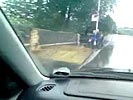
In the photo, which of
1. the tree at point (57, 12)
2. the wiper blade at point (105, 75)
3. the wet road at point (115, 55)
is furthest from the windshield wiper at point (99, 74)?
the tree at point (57, 12)

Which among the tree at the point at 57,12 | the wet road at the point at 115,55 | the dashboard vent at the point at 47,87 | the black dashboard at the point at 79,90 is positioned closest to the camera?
the black dashboard at the point at 79,90

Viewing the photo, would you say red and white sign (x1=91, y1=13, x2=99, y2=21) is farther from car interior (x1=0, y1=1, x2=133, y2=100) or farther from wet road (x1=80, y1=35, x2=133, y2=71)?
car interior (x1=0, y1=1, x2=133, y2=100)

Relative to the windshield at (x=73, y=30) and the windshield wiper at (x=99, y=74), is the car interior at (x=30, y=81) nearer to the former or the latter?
the windshield wiper at (x=99, y=74)

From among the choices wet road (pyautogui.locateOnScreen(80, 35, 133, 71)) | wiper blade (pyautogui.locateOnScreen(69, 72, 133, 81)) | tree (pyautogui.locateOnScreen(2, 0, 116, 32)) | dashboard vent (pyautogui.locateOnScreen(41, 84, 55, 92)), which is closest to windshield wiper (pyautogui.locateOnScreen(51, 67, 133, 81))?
wiper blade (pyautogui.locateOnScreen(69, 72, 133, 81))

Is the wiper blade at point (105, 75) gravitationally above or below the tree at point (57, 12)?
below

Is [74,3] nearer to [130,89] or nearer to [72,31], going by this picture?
[72,31]

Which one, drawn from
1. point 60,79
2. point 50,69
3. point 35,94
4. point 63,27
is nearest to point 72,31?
point 63,27

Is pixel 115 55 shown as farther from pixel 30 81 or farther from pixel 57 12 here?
pixel 30 81
